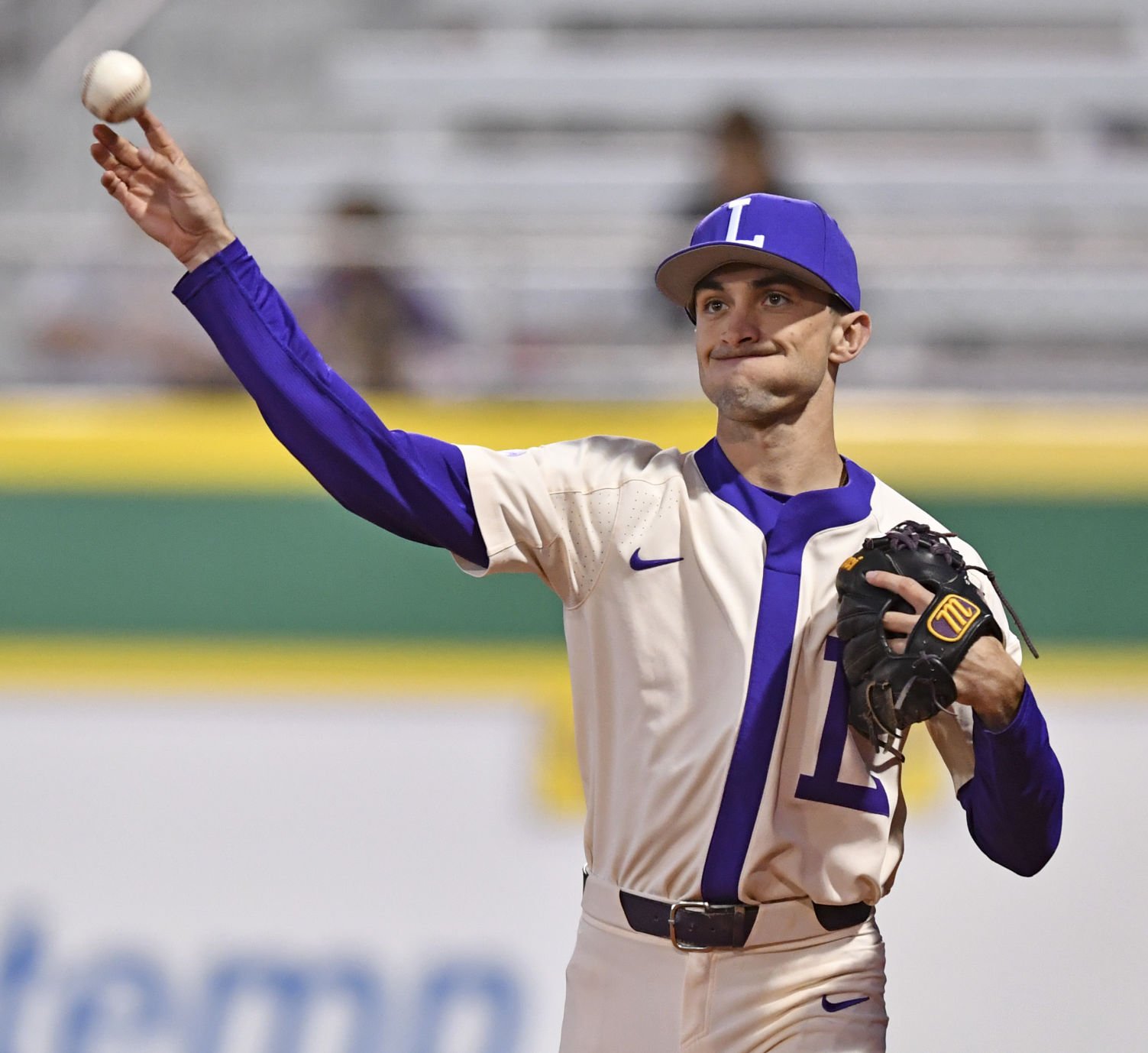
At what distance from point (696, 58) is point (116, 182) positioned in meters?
5.70

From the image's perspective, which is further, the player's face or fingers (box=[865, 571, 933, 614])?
the player's face

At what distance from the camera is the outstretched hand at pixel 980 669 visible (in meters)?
2.29

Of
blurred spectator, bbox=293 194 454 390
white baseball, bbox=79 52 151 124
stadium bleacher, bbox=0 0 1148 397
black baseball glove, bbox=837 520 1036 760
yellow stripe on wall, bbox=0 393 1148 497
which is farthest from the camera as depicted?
stadium bleacher, bbox=0 0 1148 397

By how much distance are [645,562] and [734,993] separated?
68cm

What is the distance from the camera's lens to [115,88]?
2365 mm

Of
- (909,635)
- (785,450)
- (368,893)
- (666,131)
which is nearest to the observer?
(909,635)

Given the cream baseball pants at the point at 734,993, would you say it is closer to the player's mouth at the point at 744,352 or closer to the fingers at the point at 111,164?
the player's mouth at the point at 744,352

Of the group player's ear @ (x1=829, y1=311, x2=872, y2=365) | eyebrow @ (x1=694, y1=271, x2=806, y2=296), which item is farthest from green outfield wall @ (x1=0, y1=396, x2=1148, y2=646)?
eyebrow @ (x1=694, y1=271, x2=806, y2=296)

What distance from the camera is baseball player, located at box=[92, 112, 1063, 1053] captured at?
7.98 ft

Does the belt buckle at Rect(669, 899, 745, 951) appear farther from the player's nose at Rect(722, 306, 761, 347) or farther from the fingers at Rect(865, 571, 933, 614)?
the player's nose at Rect(722, 306, 761, 347)

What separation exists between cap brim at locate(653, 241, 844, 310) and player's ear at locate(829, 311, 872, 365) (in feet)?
0.20

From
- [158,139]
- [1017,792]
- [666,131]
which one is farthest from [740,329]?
[666,131]

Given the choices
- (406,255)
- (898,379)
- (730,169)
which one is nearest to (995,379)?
(898,379)

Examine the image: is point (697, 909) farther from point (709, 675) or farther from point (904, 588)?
point (904, 588)
